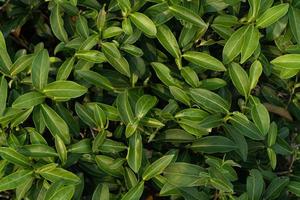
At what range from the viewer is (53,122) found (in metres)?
1.72

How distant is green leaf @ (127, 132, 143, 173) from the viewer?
5.48ft

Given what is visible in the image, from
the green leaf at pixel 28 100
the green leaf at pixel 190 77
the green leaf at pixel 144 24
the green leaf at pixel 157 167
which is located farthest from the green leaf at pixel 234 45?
the green leaf at pixel 28 100

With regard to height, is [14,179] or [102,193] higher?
[14,179]

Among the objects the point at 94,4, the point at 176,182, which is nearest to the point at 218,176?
the point at 176,182

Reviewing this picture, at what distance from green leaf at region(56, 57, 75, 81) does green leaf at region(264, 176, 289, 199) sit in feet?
2.38

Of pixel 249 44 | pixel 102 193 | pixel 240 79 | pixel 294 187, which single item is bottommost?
pixel 294 187

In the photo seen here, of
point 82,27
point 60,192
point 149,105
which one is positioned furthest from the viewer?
point 82,27

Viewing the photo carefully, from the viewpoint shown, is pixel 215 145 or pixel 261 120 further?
pixel 215 145

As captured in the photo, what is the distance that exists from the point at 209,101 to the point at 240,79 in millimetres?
121

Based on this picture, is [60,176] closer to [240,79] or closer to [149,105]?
[149,105]

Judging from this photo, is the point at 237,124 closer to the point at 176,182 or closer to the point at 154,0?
the point at 176,182

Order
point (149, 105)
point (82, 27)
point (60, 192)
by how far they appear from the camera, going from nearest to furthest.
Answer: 1. point (60, 192)
2. point (149, 105)
3. point (82, 27)

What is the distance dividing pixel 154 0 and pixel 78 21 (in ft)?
0.86

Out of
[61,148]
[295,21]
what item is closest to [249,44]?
[295,21]
